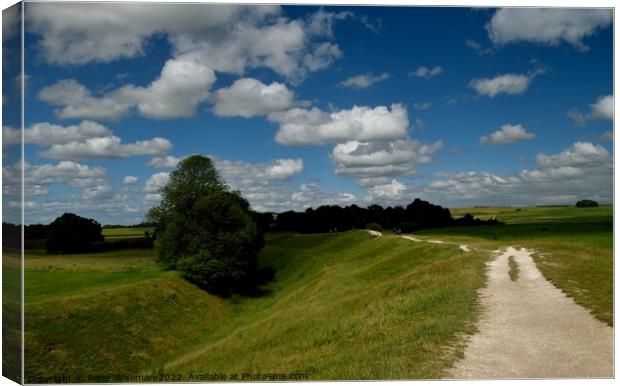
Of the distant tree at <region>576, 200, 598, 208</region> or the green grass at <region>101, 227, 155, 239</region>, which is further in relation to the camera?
the green grass at <region>101, 227, 155, 239</region>

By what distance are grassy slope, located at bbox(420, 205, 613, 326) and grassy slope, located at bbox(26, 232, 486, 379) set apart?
3.36 meters

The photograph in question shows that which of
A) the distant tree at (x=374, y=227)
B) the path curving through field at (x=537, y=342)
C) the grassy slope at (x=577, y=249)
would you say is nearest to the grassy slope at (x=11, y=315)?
the path curving through field at (x=537, y=342)

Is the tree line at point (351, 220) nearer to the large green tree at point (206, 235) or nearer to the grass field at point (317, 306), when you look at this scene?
the grass field at point (317, 306)

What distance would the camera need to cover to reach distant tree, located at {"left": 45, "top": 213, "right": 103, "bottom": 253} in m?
23.9

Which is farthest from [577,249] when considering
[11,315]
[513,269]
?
[11,315]

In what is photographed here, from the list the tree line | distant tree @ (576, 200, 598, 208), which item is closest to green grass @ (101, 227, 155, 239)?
the tree line

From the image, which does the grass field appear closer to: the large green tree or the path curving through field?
Result: the path curving through field

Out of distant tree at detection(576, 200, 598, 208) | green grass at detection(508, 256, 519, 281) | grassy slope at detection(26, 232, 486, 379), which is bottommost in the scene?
grassy slope at detection(26, 232, 486, 379)

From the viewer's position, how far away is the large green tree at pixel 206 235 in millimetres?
41281

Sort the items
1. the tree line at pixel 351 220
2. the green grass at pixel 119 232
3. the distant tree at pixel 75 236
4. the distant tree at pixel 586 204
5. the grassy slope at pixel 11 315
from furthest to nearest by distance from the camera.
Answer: the tree line at pixel 351 220 → the green grass at pixel 119 232 → the distant tree at pixel 75 236 → the distant tree at pixel 586 204 → the grassy slope at pixel 11 315

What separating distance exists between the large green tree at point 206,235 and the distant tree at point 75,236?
7.41 meters

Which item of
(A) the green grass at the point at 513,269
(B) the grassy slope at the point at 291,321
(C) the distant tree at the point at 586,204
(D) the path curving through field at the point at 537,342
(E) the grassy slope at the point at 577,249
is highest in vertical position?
(C) the distant tree at the point at 586,204

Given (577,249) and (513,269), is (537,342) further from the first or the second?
(577,249)

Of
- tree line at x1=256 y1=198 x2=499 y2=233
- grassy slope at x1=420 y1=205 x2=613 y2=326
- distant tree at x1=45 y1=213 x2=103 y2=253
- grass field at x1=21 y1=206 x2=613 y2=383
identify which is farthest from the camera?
tree line at x1=256 y1=198 x2=499 y2=233
